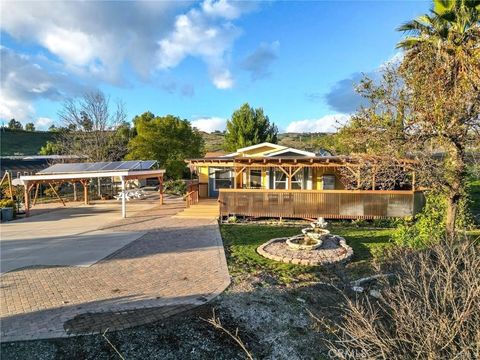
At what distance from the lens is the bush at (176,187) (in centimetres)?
2823

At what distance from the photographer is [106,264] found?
929 centimetres

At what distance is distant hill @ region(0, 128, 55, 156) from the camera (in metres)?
57.8

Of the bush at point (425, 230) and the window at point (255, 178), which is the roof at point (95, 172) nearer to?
the window at point (255, 178)

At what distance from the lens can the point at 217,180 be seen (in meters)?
21.9

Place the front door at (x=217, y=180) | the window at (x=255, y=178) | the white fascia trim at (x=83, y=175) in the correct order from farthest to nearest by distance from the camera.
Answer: the front door at (x=217, y=180), the window at (x=255, y=178), the white fascia trim at (x=83, y=175)

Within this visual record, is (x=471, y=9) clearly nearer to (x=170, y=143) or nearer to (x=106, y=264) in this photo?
(x=106, y=264)

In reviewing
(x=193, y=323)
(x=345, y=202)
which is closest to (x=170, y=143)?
(x=345, y=202)

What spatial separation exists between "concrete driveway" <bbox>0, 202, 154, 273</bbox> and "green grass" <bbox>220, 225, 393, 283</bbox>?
3.94 meters

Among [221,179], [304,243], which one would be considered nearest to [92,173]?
[221,179]

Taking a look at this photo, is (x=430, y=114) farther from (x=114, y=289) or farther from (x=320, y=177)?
(x=320, y=177)

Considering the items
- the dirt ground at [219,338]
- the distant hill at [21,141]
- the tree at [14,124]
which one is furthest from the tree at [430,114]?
the tree at [14,124]

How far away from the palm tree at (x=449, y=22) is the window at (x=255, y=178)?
10145 mm

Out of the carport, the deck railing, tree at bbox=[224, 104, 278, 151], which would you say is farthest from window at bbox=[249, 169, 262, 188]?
tree at bbox=[224, 104, 278, 151]

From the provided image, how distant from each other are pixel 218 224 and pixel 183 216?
9.04 feet
